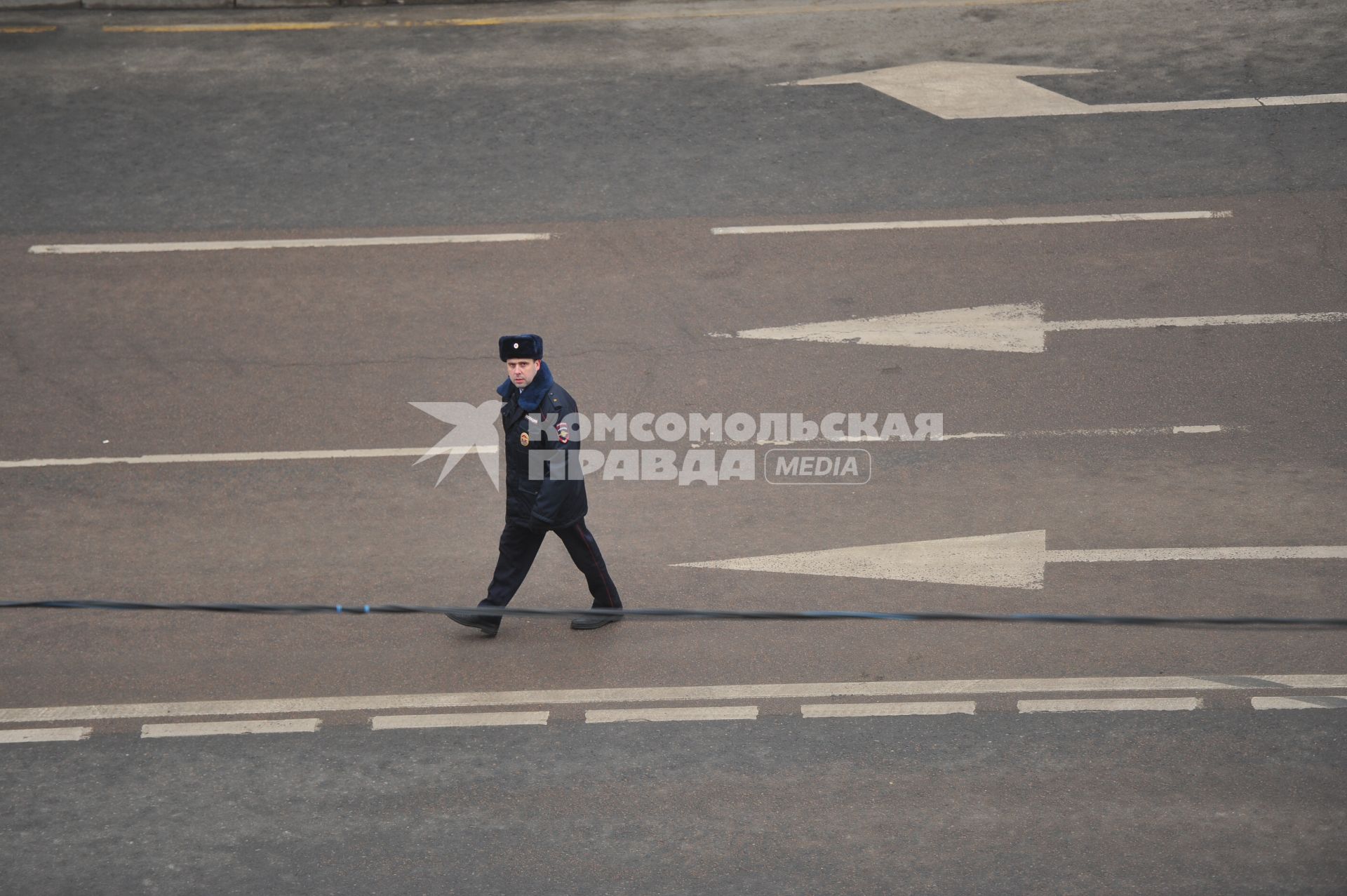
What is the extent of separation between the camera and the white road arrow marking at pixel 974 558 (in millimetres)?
9664

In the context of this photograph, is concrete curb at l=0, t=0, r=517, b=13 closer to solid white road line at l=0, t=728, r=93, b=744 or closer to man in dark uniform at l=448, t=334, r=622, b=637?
man in dark uniform at l=448, t=334, r=622, b=637

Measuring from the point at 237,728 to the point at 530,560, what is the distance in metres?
1.89

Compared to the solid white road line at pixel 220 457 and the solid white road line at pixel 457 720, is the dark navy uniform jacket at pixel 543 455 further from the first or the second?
the solid white road line at pixel 220 457

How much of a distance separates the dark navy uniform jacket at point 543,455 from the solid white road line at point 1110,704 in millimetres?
2766

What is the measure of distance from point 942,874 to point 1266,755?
6.43 feet

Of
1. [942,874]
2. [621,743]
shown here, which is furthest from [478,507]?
[942,874]

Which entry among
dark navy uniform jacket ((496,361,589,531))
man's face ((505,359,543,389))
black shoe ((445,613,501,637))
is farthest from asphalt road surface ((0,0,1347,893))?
man's face ((505,359,543,389))

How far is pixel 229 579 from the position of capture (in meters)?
9.87

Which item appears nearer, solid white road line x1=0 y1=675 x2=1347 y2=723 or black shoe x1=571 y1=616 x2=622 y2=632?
solid white road line x1=0 y1=675 x2=1347 y2=723

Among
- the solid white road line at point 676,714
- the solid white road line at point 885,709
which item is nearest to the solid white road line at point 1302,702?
the solid white road line at point 885,709

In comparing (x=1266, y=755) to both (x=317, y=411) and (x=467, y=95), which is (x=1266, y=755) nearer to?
(x=317, y=411)

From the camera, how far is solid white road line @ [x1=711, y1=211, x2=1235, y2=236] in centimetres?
1329

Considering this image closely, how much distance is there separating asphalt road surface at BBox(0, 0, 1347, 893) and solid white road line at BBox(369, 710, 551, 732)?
3cm

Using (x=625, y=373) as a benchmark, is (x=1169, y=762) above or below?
below
